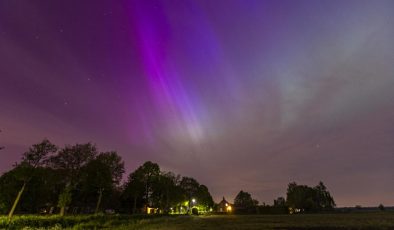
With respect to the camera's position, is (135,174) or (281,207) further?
(135,174)

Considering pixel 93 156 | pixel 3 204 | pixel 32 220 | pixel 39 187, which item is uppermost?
pixel 93 156

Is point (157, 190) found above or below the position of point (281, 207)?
above

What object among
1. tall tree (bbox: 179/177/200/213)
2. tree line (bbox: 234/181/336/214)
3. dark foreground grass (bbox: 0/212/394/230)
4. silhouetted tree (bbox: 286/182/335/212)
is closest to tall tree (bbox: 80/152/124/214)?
dark foreground grass (bbox: 0/212/394/230)

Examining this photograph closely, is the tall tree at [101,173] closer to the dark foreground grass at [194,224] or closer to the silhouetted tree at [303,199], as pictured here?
the dark foreground grass at [194,224]

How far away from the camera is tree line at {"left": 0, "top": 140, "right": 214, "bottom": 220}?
→ 220ft

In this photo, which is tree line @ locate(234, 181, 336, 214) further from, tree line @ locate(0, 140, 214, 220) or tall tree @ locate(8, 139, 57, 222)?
tall tree @ locate(8, 139, 57, 222)

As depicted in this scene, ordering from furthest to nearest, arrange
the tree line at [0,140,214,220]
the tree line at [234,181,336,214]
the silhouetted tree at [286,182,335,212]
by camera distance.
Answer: the silhouetted tree at [286,182,335,212] < the tree line at [234,181,336,214] < the tree line at [0,140,214,220]

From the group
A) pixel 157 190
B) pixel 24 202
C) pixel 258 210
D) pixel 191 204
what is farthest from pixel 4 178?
pixel 191 204

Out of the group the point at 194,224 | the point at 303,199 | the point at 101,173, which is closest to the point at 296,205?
the point at 303,199

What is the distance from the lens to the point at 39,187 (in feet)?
278

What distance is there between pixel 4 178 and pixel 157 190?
196 feet

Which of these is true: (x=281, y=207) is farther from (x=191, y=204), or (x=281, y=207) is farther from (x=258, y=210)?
(x=191, y=204)

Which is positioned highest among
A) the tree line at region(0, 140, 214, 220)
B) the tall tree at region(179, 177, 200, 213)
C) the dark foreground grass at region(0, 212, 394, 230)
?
the tall tree at region(179, 177, 200, 213)

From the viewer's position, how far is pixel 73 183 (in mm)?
85562
